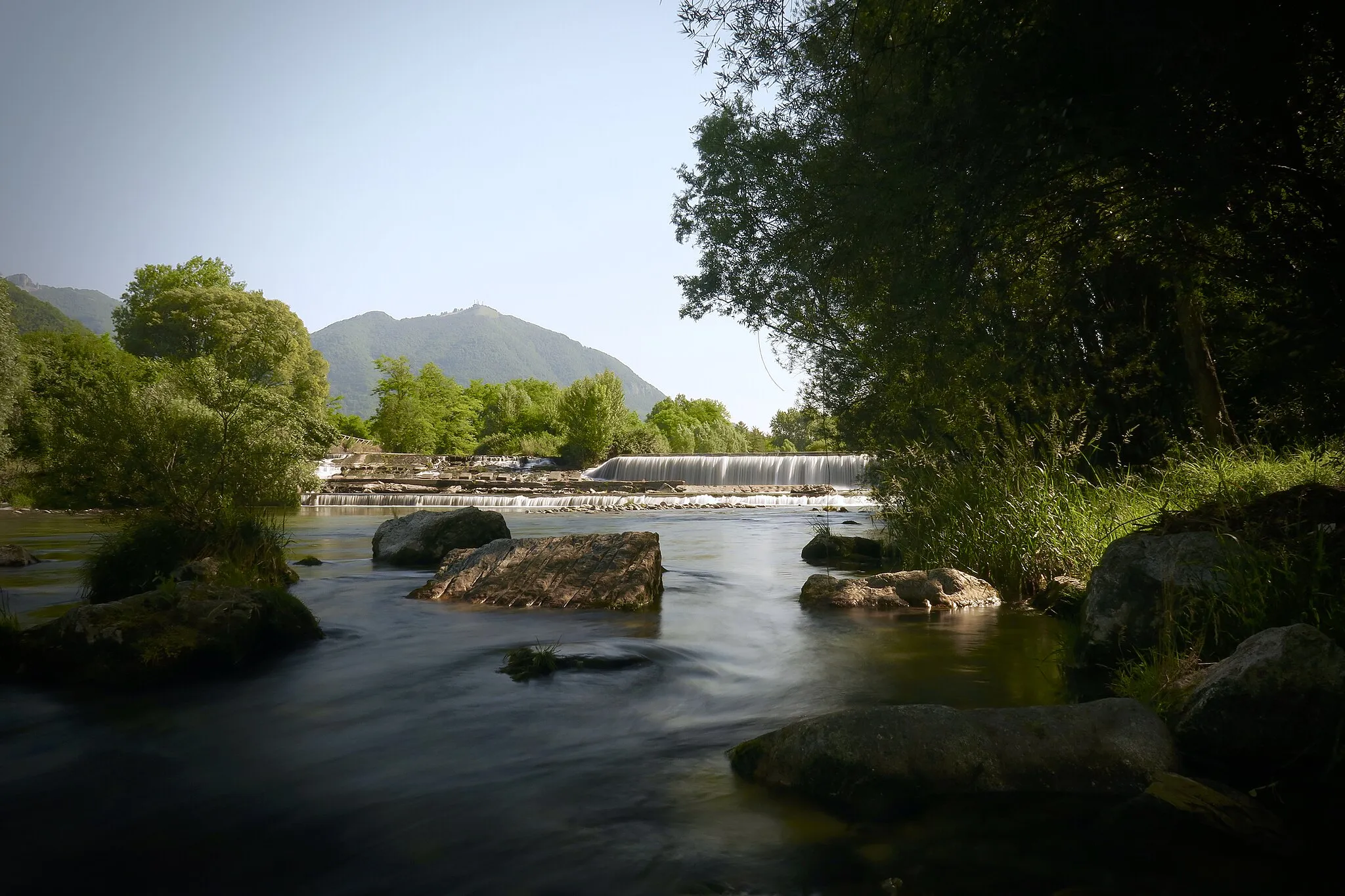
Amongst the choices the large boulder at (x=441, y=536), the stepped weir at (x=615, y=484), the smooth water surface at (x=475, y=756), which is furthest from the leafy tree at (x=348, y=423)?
the smooth water surface at (x=475, y=756)

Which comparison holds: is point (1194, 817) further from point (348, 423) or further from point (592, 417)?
point (348, 423)

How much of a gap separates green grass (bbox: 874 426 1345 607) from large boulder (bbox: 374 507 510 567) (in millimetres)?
6625

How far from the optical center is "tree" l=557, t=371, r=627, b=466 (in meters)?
61.9

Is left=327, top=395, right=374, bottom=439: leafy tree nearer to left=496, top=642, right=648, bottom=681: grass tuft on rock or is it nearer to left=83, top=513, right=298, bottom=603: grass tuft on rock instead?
left=83, top=513, right=298, bottom=603: grass tuft on rock

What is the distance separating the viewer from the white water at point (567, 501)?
33.7m

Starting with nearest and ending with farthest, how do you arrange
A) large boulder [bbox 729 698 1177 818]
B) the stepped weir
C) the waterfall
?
large boulder [bbox 729 698 1177 818] → the stepped weir → the waterfall

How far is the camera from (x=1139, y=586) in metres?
5.64

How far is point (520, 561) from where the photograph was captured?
34.2 ft

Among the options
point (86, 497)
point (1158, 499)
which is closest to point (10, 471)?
point (86, 497)

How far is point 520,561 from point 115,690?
4985mm

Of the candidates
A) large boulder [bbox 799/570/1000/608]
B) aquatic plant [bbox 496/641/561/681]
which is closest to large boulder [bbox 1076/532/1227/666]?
large boulder [bbox 799/570/1000/608]

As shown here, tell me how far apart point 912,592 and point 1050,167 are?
510 cm

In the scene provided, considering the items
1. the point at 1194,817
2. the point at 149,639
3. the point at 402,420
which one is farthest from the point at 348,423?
the point at 1194,817

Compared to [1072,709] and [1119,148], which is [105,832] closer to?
[1072,709]
